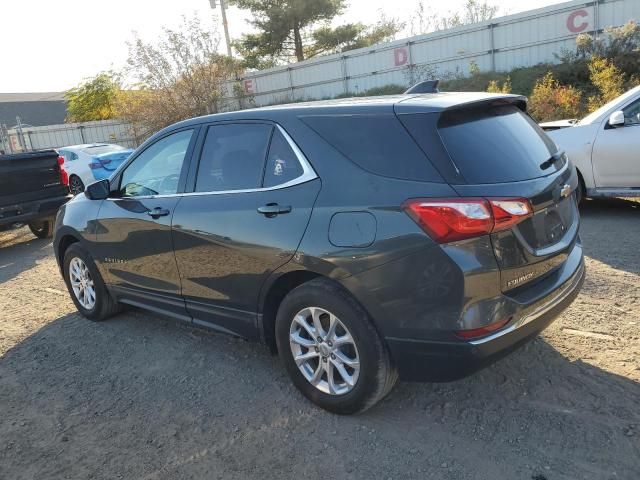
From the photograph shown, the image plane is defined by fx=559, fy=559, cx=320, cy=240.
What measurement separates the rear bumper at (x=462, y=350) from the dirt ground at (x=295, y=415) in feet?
1.33

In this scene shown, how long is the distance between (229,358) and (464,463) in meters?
1.99

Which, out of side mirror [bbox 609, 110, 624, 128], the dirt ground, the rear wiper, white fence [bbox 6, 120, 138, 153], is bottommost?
the dirt ground

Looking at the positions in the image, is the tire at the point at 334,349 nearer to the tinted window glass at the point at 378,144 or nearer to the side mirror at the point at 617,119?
the tinted window glass at the point at 378,144

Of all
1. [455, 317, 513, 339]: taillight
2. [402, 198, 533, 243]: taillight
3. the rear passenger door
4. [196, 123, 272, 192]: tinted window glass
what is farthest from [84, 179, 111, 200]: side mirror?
[455, 317, 513, 339]: taillight

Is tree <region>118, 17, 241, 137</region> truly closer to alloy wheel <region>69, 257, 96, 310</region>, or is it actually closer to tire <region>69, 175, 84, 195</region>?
tire <region>69, 175, 84, 195</region>

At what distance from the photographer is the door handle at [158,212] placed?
13.2ft

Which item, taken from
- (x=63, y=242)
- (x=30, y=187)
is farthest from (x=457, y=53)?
(x=63, y=242)

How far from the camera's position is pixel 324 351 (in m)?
3.20

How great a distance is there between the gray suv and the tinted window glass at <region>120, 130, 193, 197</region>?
85mm

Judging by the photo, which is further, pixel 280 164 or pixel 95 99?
pixel 95 99

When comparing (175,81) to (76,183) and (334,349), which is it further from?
(334,349)

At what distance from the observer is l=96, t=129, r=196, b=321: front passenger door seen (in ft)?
13.4

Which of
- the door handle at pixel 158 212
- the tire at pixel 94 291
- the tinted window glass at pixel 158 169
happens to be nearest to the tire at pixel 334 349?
the door handle at pixel 158 212

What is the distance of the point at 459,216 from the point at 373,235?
0.44m
